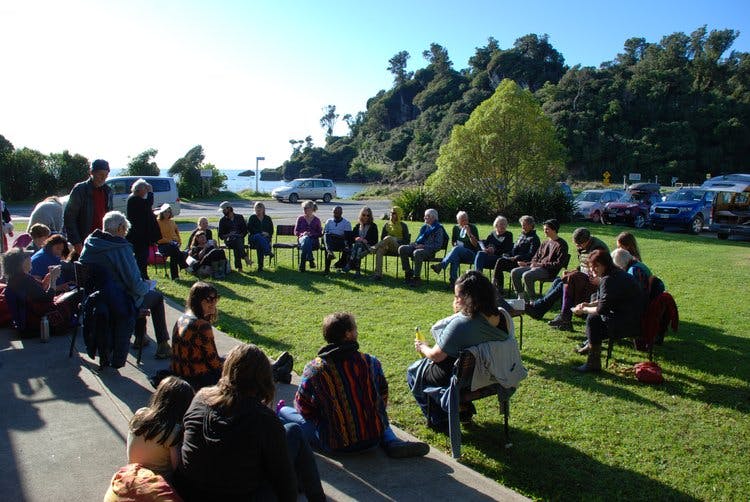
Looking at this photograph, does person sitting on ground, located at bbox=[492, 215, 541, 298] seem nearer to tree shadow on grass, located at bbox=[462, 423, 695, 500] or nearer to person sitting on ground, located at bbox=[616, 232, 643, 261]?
person sitting on ground, located at bbox=[616, 232, 643, 261]

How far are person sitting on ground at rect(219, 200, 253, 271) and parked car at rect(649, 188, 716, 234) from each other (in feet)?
56.1

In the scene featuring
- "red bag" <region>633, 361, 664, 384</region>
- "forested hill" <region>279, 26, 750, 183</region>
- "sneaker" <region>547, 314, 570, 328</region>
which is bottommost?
"red bag" <region>633, 361, 664, 384</region>

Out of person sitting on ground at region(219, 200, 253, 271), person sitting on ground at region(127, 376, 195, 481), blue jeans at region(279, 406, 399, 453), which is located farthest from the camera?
person sitting on ground at region(219, 200, 253, 271)

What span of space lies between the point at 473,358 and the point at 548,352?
106 inches

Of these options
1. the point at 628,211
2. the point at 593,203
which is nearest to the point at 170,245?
the point at 628,211

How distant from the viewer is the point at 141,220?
25.3 feet

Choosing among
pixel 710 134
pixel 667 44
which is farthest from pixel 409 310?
pixel 667 44

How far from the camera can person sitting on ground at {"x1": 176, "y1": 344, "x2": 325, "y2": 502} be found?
2562 mm

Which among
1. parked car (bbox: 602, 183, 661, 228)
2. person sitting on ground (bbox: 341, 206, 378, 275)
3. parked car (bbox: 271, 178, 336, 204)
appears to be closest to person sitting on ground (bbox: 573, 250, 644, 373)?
person sitting on ground (bbox: 341, 206, 378, 275)

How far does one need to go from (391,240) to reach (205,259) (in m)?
3.34

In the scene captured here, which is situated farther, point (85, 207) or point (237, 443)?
point (85, 207)

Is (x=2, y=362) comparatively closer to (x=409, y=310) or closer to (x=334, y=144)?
(x=409, y=310)

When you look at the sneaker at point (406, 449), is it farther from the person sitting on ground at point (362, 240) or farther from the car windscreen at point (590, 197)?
the car windscreen at point (590, 197)

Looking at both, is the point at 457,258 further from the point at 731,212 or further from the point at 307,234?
the point at 731,212
